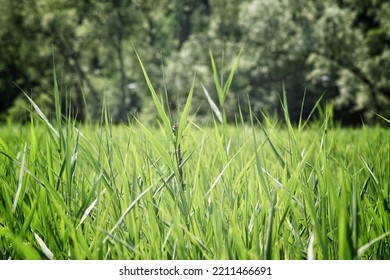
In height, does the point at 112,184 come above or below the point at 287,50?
above

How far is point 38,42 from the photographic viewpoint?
17312 millimetres

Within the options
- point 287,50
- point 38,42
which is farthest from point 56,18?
point 287,50

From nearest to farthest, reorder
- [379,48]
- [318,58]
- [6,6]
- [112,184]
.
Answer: [112,184], [379,48], [318,58], [6,6]

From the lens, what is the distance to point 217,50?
16.7m

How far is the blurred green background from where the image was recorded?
13.6 m

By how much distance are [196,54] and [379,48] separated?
27.6ft

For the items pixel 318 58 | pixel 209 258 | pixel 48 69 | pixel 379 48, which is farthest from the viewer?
pixel 48 69

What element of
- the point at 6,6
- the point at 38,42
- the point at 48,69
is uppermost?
the point at 6,6

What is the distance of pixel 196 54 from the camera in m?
17.3

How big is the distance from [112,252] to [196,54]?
17035 millimetres

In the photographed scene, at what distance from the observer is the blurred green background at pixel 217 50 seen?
13.6 m

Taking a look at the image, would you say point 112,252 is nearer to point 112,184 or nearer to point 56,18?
point 112,184

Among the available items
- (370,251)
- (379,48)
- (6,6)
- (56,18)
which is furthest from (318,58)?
(370,251)

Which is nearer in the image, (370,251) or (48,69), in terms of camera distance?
(370,251)
